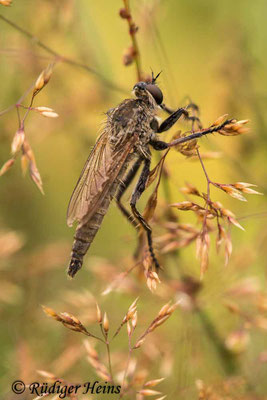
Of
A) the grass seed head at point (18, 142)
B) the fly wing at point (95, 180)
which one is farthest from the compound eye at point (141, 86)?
the grass seed head at point (18, 142)

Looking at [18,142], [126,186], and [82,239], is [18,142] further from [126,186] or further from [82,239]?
[126,186]

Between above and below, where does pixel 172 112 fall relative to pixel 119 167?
above

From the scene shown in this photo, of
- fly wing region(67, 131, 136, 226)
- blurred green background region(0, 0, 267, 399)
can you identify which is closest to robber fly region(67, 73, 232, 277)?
fly wing region(67, 131, 136, 226)

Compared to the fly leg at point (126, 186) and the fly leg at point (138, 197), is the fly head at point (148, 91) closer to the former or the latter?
the fly leg at point (138, 197)

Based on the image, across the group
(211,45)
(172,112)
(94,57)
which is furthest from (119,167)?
(211,45)

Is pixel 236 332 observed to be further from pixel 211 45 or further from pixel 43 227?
pixel 211 45

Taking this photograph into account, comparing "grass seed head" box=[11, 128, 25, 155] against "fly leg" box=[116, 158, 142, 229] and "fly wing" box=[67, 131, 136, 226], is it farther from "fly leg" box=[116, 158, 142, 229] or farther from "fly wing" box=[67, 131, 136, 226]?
"fly leg" box=[116, 158, 142, 229]
